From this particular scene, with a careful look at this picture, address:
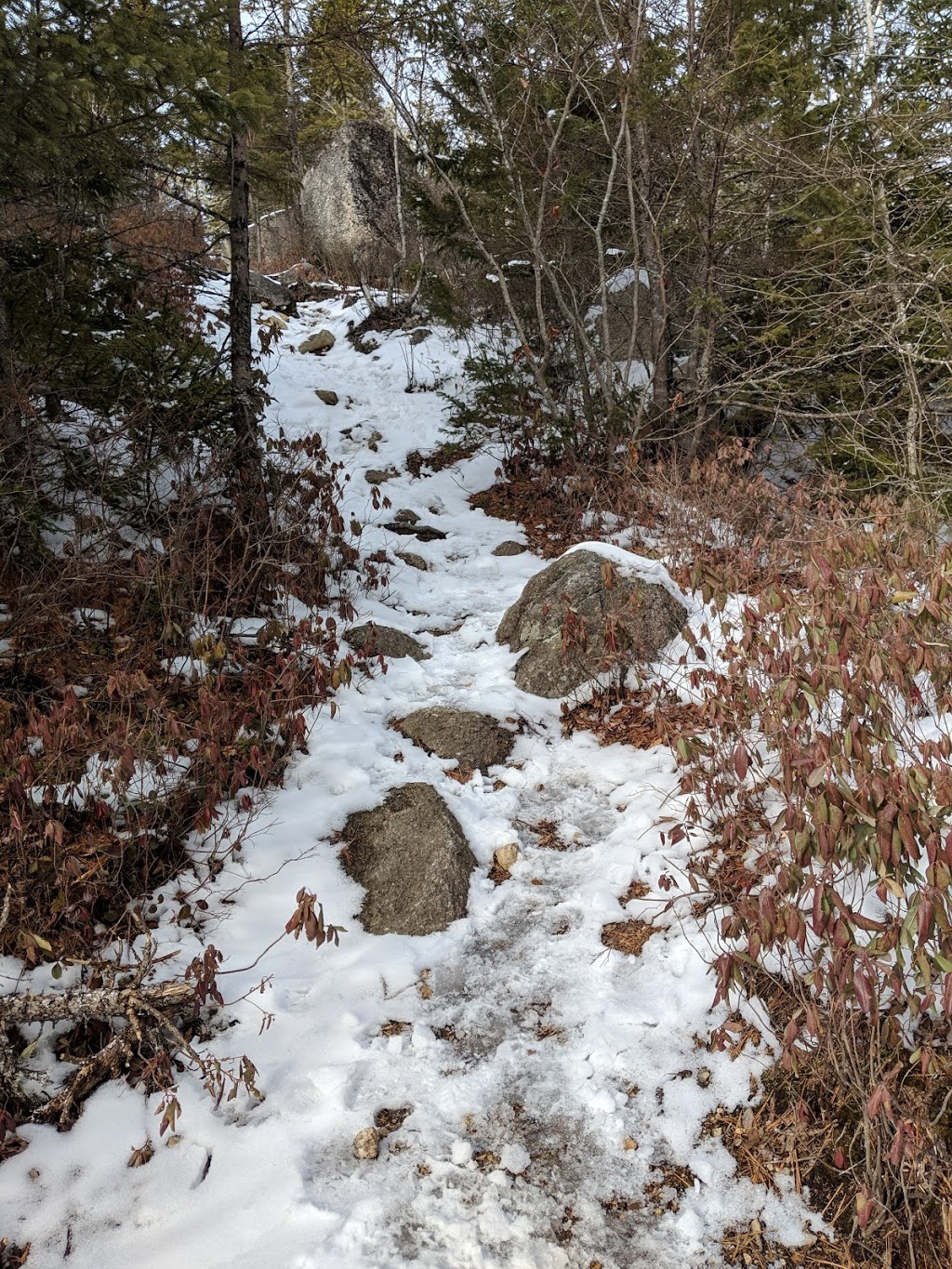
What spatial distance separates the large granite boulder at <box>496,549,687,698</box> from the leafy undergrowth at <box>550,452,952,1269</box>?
1152 mm

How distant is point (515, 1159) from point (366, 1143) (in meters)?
0.51

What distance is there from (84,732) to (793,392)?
717 centimetres

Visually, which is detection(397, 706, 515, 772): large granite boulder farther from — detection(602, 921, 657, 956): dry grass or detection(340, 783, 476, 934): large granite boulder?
detection(602, 921, 657, 956): dry grass

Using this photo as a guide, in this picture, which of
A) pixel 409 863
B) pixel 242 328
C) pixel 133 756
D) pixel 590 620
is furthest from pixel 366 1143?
pixel 242 328

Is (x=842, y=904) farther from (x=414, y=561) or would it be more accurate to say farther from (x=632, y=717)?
(x=414, y=561)

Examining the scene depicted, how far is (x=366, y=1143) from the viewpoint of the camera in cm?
245

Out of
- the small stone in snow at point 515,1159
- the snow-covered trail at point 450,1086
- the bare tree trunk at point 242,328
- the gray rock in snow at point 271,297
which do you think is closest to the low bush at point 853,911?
the snow-covered trail at point 450,1086

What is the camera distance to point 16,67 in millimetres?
4016

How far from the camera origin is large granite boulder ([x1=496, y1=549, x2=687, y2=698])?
5082 millimetres

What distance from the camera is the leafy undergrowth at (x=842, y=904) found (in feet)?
6.71

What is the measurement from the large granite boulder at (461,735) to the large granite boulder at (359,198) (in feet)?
44.4

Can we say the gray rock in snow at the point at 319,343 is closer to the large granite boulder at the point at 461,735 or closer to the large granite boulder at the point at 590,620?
the large granite boulder at the point at 590,620

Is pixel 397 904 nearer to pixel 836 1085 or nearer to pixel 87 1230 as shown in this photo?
pixel 87 1230

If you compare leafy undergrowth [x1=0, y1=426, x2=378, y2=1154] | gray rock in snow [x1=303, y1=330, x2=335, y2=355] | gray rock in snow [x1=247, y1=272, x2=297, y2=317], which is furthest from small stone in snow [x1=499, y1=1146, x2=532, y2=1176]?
gray rock in snow [x1=247, y1=272, x2=297, y2=317]
